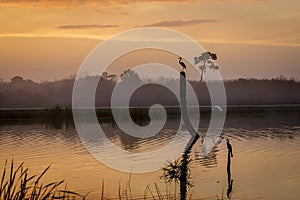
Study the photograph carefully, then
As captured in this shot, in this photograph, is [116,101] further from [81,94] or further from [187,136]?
[187,136]

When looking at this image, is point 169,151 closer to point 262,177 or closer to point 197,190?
point 262,177

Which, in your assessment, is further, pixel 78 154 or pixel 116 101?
pixel 116 101

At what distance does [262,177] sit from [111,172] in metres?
5.38

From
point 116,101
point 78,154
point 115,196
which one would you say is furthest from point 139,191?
point 116,101

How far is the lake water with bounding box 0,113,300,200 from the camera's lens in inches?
616

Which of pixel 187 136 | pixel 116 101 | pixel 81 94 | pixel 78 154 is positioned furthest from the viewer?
pixel 81 94

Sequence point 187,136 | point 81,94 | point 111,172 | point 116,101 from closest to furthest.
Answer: point 111,172
point 187,136
point 116,101
point 81,94

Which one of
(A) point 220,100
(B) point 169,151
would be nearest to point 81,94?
(A) point 220,100

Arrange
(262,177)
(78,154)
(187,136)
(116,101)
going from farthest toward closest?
(116,101)
(187,136)
(78,154)
(262,177)

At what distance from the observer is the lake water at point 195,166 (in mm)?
15650

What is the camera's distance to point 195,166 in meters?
20.9

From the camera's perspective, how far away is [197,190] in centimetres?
1536

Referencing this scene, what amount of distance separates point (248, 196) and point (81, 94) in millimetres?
68298

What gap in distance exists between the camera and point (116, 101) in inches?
2926
